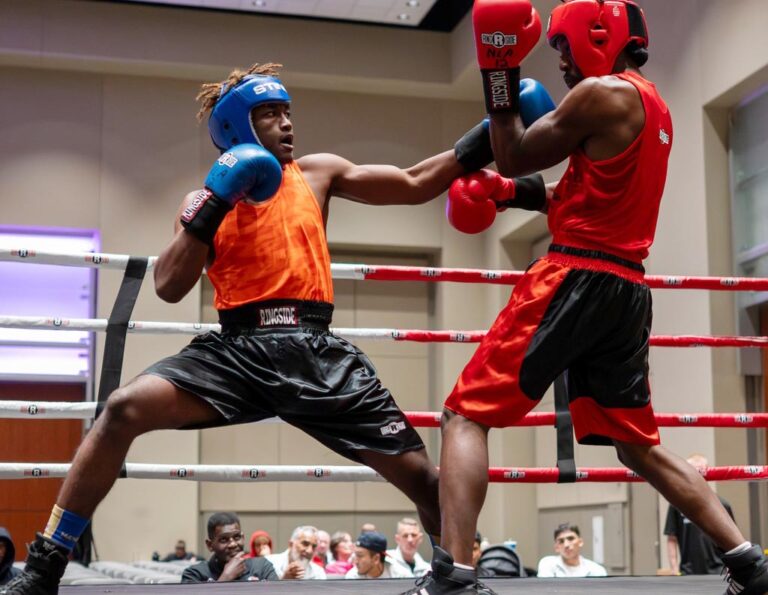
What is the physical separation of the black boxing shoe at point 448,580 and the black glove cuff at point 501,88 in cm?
105

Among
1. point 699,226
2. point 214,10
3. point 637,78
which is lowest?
point 637,78

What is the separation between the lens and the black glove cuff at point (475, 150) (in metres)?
2.91

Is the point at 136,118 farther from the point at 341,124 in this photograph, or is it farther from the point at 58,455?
the point at 58,455

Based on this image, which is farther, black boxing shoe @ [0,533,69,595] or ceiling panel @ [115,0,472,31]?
ceiling panel @ [115,0,472,31]

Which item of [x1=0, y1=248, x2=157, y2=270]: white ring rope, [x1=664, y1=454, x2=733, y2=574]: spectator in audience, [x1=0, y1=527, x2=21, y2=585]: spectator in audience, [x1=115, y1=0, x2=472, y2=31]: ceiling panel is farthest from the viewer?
[x1=115, y1=0, x2=472, y2=31]: ceiling panel

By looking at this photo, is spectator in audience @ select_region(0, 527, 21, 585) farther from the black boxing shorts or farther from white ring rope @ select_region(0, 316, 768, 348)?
the black boxing shorts

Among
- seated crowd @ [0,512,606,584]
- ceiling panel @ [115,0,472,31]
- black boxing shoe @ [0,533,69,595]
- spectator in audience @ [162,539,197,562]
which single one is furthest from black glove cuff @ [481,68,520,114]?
ceiling panel @ [115,0,472,31]

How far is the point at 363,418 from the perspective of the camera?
266 cm

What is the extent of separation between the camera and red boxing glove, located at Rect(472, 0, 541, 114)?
2.42 meters

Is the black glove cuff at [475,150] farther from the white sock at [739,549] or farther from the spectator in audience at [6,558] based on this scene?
the spectator in audience at [6,558]

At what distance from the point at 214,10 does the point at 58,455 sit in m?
5.43

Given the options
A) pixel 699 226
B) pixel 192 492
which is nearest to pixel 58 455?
pixel 192 492

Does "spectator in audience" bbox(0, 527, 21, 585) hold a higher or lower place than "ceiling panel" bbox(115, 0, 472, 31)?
lower

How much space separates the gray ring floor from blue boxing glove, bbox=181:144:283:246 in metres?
1.09
